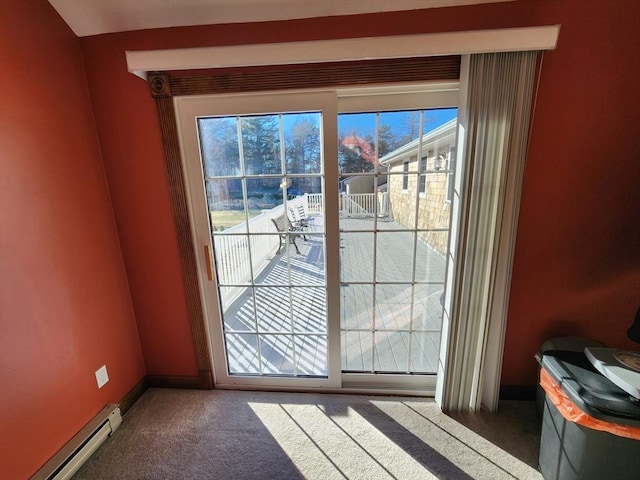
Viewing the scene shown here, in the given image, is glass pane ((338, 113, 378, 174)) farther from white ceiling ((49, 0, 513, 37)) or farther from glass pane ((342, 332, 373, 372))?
glass pane ((342, 332, 373, 372))

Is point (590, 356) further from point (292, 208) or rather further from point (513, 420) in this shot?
point (292, 208)

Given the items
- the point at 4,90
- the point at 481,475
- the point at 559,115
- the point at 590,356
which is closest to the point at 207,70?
the point at 4,90

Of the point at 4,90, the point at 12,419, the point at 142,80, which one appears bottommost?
the point at 12,419

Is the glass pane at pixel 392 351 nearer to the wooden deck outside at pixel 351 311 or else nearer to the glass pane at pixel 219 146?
the wooden deck outside at pixel 351 311

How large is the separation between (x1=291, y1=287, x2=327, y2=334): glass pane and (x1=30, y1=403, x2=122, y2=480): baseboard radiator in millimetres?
1185

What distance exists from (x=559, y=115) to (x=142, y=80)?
2.21 meters

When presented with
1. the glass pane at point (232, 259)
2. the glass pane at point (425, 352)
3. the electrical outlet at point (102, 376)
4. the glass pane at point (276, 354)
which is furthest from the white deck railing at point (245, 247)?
the glass pane at point (425, 352)

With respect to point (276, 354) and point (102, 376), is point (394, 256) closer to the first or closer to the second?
point (276, 354)

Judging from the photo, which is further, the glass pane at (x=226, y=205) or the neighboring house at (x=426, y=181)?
the glass pane at (x=226, y=205)

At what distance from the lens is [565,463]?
1.16 meters

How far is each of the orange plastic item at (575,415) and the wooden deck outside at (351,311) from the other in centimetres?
60

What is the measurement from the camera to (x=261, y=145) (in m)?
1.57

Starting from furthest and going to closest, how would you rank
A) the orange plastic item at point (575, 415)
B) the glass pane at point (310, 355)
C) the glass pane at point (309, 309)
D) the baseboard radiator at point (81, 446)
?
1. the glass pane at point (310, 355)
2. the glass pane at point (309, 309)
3. the baseboard radiator at point (81, 446)
4. the orange plastic item at point (575, 415)

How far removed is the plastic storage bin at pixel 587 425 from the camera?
1021mm
